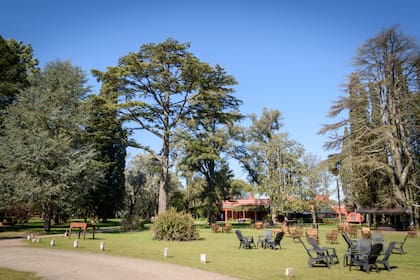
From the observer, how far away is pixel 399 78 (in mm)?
29203

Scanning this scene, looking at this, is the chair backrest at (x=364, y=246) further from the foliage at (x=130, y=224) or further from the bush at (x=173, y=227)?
the foliage at (x=130, y=224)

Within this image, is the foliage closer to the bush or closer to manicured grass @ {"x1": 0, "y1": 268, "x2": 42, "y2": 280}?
the bush

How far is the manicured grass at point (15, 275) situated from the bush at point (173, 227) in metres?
10.7

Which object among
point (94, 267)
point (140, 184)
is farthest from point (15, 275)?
point (140, 184)

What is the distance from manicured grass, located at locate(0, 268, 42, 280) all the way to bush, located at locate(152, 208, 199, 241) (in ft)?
35.0

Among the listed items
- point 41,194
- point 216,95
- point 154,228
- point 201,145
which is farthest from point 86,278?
point 216,95

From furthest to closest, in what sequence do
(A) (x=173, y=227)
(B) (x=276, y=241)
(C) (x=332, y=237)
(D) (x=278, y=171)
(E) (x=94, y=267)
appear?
(D) (x=278, y=171), (A) (x=173, y=227), (C) (x=332, y=237), (B) (x=276, y=241), (E) (x=94, y=267)

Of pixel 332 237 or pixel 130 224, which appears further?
pixel 130 224

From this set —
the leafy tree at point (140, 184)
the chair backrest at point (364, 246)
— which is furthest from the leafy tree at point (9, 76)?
the chair backrest at point (364, 246)

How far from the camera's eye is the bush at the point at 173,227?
1855cm

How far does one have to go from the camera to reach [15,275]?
25.7 ft

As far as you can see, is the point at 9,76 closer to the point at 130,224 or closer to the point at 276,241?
the point at 130,224

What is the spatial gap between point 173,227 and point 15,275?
1129 cm

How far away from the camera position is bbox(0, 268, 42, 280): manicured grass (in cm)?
752
